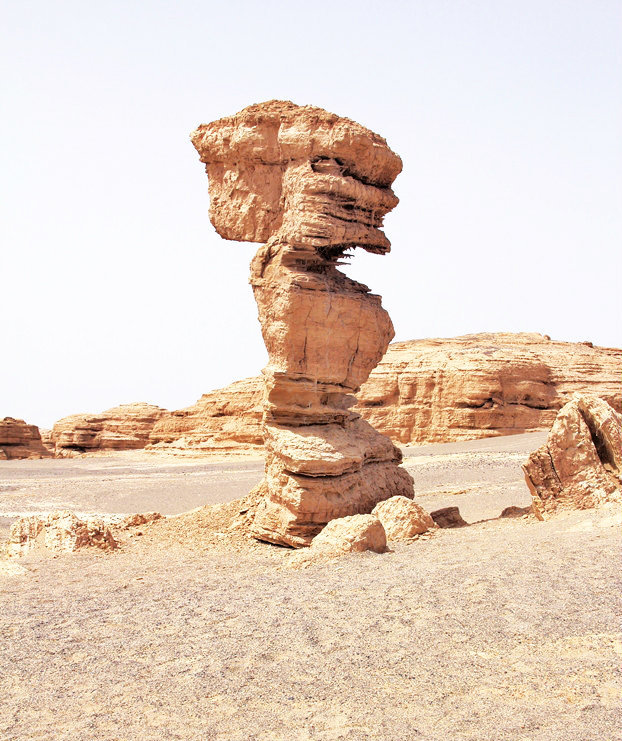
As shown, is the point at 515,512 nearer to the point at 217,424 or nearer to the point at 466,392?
the point at 466,392

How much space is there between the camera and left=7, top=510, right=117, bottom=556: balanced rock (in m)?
9.95

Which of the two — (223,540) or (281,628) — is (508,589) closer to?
(281,628)

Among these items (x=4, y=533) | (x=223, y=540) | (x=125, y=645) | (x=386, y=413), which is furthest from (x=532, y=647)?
(x=386, y=413)

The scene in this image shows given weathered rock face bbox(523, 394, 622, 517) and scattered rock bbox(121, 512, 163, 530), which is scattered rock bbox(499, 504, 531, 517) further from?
scattered rock bbox(121, 512, 163, 530)

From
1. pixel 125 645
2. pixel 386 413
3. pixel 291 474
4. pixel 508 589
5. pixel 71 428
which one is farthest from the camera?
pixel 71 428

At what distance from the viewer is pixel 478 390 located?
32031mm

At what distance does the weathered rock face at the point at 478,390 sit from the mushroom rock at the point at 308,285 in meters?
22.1

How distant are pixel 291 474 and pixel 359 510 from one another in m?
1.09

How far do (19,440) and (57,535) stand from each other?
3665 centimetres

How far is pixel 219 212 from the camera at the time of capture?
431 inches

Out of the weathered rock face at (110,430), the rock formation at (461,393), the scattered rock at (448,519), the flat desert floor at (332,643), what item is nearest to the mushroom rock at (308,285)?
the scattered rock at (448,519)

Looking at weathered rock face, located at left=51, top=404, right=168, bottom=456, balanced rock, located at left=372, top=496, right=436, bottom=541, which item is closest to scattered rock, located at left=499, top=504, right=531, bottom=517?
balanced rock, located at left=372, top=496, right=436, bottom=541

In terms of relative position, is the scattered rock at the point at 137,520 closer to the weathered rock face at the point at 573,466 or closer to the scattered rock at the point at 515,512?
the scattered rock at the point at 515,512

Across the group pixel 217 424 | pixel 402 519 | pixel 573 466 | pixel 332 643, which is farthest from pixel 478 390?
pixel 332 643
